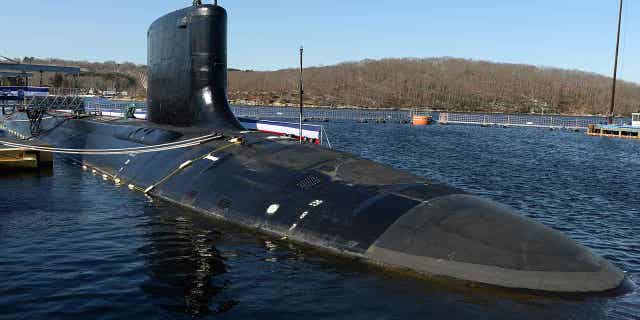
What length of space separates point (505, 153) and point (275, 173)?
43915mm

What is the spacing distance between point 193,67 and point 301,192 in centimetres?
1138

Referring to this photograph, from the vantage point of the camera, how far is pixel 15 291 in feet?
37.0

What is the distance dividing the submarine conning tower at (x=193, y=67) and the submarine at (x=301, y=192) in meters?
0.05

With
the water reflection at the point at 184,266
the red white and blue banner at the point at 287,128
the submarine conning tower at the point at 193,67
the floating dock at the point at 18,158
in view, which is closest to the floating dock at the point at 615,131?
the red white and blue banner at the point at 287,128

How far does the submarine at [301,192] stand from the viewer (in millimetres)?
11234

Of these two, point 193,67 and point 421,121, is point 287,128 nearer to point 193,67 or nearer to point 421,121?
point 193,67

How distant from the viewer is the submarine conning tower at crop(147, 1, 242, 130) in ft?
78.1

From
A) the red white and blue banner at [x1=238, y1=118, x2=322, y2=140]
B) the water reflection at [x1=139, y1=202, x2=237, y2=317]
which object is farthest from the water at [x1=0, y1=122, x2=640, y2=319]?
the red white and blue banner at [x1=238, y1=118, x2=322, y2=140]

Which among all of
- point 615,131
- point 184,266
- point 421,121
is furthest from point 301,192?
point 421,121

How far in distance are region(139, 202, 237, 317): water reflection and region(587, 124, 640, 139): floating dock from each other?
81.1 meters

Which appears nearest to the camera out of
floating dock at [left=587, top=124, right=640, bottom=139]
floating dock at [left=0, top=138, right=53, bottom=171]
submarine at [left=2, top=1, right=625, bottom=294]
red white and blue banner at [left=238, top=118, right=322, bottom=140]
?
submarine at [left=2, top=1, right=625, bottom=294]

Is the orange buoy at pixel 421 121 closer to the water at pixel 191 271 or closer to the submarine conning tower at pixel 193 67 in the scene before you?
the water at pixel 191 271

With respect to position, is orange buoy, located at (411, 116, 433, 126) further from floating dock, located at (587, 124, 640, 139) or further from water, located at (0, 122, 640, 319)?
water, located at (0, 122, 640, 319)

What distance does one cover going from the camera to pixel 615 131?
8469 cm
